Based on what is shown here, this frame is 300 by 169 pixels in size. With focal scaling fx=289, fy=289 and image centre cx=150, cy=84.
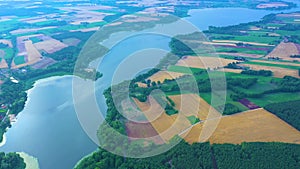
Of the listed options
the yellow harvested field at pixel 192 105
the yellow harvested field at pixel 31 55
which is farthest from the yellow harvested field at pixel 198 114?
the yellow harvested field at pixel 31 55

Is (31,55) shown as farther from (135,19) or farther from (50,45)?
(135,19)

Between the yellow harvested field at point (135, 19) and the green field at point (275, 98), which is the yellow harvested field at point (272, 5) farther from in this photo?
the green field at point (275, 98)

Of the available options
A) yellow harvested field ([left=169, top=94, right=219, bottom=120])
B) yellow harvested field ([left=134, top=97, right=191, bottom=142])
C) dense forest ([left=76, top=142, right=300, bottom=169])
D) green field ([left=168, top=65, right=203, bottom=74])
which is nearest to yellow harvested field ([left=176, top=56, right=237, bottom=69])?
green field ([left=168, top=65, right=203, bottom=74])

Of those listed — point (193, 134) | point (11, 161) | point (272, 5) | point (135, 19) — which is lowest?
point (11, 161)

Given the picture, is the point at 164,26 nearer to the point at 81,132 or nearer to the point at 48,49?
the point at 48,49

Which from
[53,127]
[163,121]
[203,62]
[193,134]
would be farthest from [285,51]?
[53,127]

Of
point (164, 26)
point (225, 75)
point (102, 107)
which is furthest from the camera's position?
point (164, 26)

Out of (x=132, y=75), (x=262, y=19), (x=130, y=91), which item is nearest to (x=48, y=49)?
(x=132, y=75)
